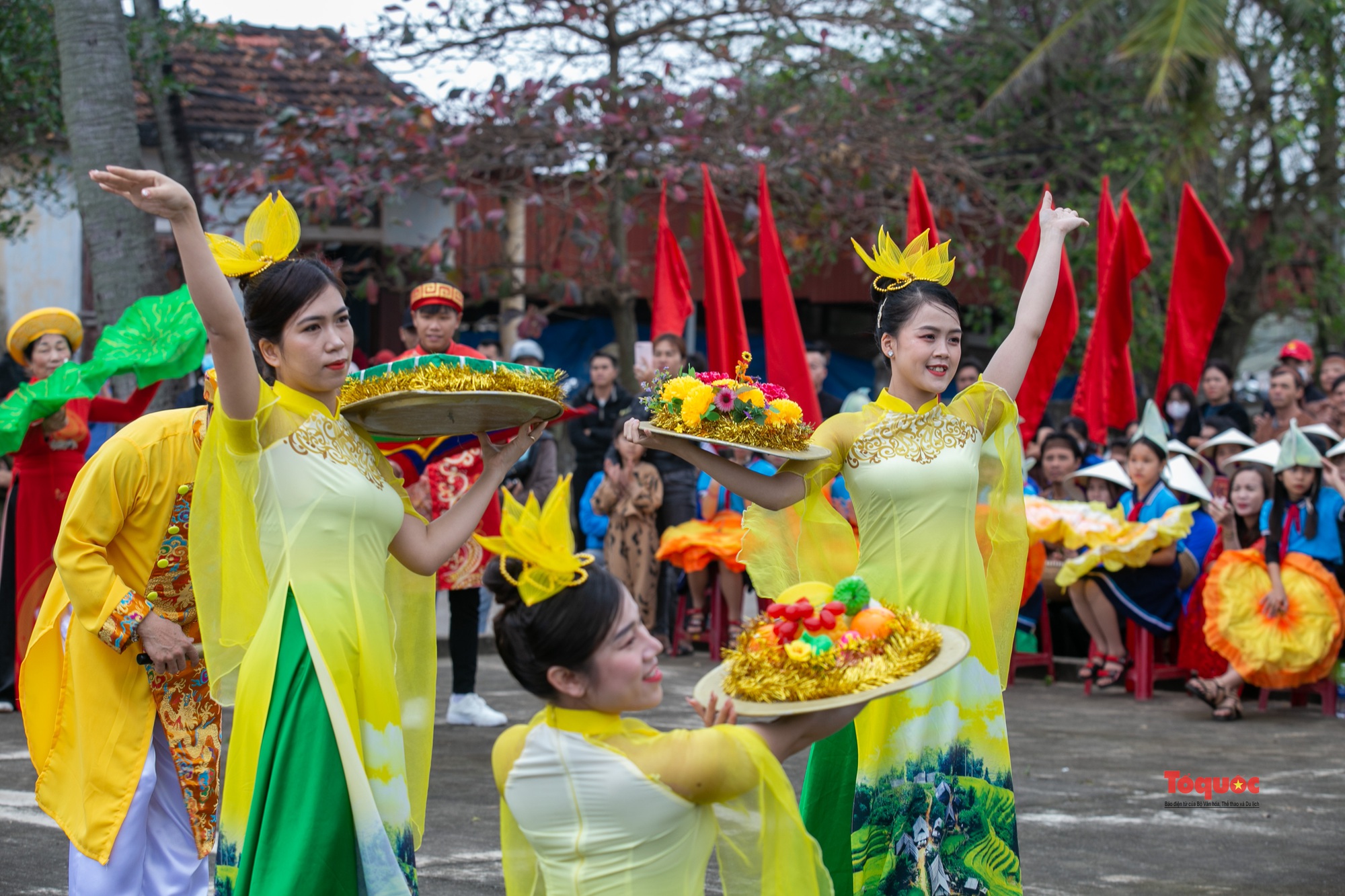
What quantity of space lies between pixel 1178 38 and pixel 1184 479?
5.65 metres

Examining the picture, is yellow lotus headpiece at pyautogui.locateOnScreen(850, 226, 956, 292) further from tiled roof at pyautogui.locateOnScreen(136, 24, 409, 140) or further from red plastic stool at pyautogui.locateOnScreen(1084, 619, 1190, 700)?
tiled roof at pyautogui.locateOnScreen(136, 24, 409, 140)

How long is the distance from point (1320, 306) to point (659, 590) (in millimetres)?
9026

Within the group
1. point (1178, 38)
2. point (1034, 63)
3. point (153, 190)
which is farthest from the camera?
point (1034, 63)

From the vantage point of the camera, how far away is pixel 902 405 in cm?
370

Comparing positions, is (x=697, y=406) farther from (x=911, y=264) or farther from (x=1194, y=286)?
(x=1194, y=286)

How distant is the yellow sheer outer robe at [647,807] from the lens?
2.37 m

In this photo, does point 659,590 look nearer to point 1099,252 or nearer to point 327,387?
point 1099,252

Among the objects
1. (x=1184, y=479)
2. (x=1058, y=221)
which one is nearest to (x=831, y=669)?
(x=1058, y=221)

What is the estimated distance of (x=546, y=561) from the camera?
93.0 inches

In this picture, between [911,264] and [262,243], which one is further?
[911,264]

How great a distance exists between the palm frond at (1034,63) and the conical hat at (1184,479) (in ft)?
21.5

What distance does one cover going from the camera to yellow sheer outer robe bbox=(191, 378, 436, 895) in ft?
9.97

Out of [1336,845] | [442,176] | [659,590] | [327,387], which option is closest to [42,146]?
[442,176]

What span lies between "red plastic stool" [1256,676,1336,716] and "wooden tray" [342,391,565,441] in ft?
18.2
